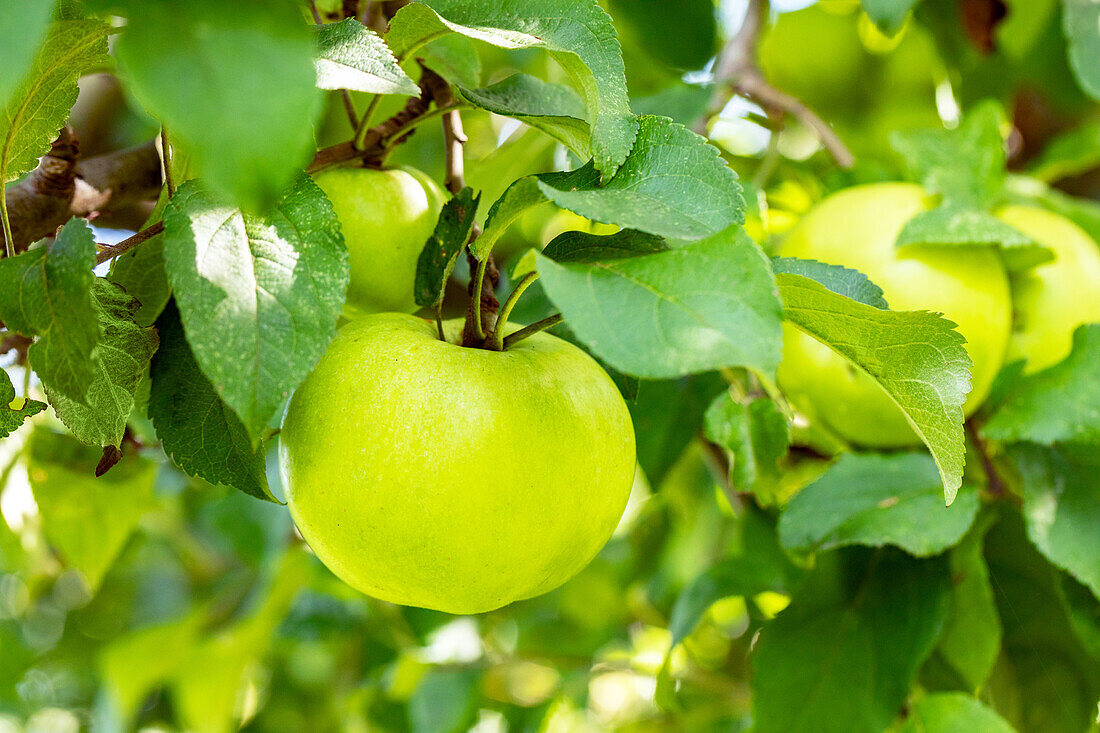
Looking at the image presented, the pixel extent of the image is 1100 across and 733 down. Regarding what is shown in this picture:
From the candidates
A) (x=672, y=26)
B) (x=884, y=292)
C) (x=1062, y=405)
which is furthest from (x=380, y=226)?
(x=672, y=26)

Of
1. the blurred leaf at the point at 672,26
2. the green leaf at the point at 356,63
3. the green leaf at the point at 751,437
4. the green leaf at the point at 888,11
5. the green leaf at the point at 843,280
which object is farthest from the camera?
the blurred leaf at the point at 672,26

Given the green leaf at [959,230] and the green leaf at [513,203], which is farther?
the green leaf at [959,230]

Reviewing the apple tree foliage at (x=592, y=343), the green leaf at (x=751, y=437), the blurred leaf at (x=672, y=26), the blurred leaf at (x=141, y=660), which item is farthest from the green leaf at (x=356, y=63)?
the blurred leaf at (x=141, y=660)

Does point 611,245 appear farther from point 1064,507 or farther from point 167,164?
point 1064,507

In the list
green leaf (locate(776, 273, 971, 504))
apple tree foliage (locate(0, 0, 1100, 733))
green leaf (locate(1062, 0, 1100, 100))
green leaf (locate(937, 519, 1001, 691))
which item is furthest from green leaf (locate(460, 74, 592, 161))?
green leaf (locate(1062, 0, 1100, 100))

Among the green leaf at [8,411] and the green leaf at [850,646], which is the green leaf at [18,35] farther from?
the green leaf at [850,646]

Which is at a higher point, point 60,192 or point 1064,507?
point 60,192

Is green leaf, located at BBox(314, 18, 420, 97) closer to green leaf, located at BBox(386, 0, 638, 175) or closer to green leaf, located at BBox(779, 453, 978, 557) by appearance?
green leaf, located at BBox(386, 0, 638, 175)
